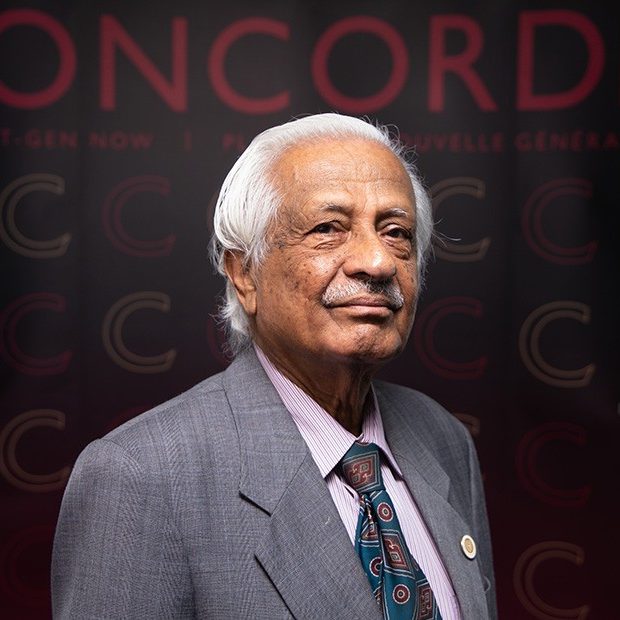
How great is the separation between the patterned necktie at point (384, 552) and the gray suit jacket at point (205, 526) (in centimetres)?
4

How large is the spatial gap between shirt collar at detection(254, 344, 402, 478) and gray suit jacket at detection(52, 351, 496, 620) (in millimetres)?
37

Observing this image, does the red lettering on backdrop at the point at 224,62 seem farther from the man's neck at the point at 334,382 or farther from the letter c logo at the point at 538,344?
the man's neck at the point at 334,382

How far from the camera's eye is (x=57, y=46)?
2.18m

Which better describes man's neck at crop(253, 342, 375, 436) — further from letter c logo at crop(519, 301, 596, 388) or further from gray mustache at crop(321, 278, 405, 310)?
letter c logo at crop(519, 301, 596, 388)

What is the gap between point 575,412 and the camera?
87.6 inches

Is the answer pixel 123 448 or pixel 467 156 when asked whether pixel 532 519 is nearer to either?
pixel 467 156

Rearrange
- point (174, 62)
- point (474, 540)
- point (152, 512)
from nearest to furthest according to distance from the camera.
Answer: point (152, 512), point (474, 540), point (174, 62)

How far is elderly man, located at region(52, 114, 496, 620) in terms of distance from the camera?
47.1 inches

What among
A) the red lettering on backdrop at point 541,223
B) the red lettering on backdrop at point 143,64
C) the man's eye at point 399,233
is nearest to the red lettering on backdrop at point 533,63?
the red lettering on backdrop at point 541,223

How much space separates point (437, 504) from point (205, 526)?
428 millimetres

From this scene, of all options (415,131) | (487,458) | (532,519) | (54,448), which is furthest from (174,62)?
(532,519)

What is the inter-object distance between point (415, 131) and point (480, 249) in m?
0.33

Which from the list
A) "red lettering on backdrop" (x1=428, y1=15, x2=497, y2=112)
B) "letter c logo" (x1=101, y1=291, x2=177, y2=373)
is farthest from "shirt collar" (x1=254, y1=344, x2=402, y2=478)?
"red lettering on backdrop" (x1=428, y1=15, x2=497, y2=112)

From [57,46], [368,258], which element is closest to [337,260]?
[368,258]
